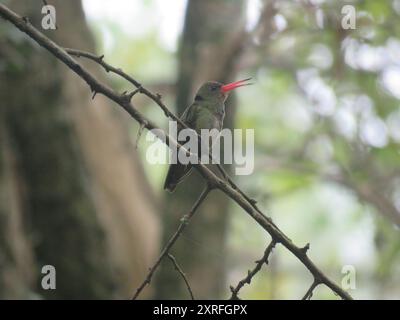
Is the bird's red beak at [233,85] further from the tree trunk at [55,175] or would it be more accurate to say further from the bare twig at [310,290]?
the tree trunk at [55,175]

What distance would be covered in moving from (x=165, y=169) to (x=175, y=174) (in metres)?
2.89

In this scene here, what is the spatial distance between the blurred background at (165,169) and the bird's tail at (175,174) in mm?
1309

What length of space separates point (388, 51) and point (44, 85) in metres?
2.35

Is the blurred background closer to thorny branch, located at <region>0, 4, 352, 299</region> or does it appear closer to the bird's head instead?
the bird's head

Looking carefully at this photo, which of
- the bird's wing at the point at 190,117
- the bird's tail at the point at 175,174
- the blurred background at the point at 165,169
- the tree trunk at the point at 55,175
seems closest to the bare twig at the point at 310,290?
the bird's tail at the point at 175,174

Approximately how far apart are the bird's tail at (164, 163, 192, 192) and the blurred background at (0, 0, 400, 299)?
1309 millimetres

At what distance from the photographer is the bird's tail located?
8.46 feet

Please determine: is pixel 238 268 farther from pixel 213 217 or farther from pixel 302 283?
pixel 213 217

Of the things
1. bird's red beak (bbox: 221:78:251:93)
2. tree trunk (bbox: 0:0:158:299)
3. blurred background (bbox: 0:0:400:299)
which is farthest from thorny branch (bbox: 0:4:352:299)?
tree trunk (bbox: 0:0:158:299)

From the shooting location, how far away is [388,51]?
4.94 metres

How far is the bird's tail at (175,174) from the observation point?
8.46 feet
